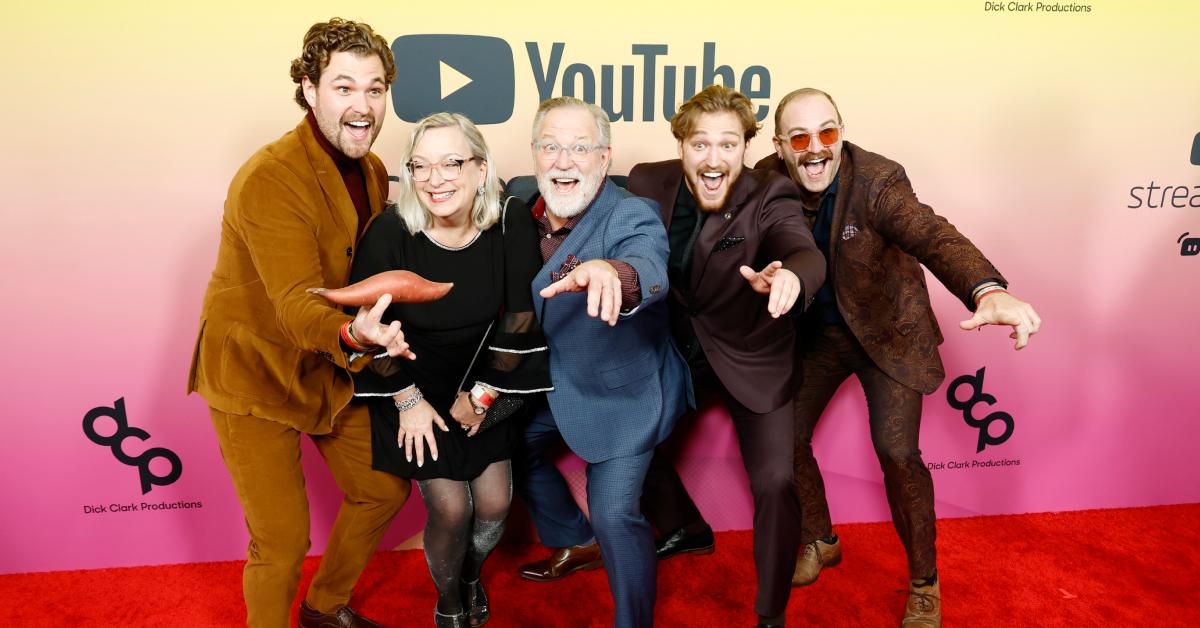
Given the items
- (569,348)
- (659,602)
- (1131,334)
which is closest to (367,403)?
(569,348)

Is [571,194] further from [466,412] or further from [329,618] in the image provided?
[329,618]

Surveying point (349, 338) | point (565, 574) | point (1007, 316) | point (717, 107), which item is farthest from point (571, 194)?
point (565, 574)

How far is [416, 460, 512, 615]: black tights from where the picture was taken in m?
2.36

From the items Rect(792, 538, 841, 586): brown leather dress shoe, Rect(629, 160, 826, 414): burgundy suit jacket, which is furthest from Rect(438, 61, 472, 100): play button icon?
Rect(792, 538, 841, 586): brown leather dress shoe

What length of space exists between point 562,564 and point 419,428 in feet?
3.23

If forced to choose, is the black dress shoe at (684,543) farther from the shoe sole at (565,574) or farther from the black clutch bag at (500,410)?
the black clutch bag at (500,410)

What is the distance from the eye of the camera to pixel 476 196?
222 centimetres

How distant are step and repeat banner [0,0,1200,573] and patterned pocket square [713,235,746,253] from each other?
2.69ft

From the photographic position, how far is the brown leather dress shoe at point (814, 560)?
296 cm

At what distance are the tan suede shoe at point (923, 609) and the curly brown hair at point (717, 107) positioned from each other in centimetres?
159

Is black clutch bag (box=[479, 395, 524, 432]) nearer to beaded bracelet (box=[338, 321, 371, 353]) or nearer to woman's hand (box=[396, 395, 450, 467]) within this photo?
woman's hand (box=[396, 395, 450, 467])

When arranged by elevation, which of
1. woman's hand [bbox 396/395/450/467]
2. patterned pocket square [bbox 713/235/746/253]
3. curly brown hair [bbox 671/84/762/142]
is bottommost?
woman's hand [bbox 396/395/450/467]

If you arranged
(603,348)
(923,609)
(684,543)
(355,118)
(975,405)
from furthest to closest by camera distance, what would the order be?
(975,405) → (684,543) → (923,609) → (603,348) → (355,118)

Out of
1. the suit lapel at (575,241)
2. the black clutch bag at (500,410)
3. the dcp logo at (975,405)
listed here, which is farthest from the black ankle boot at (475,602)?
the dcp logo at (975,405)
